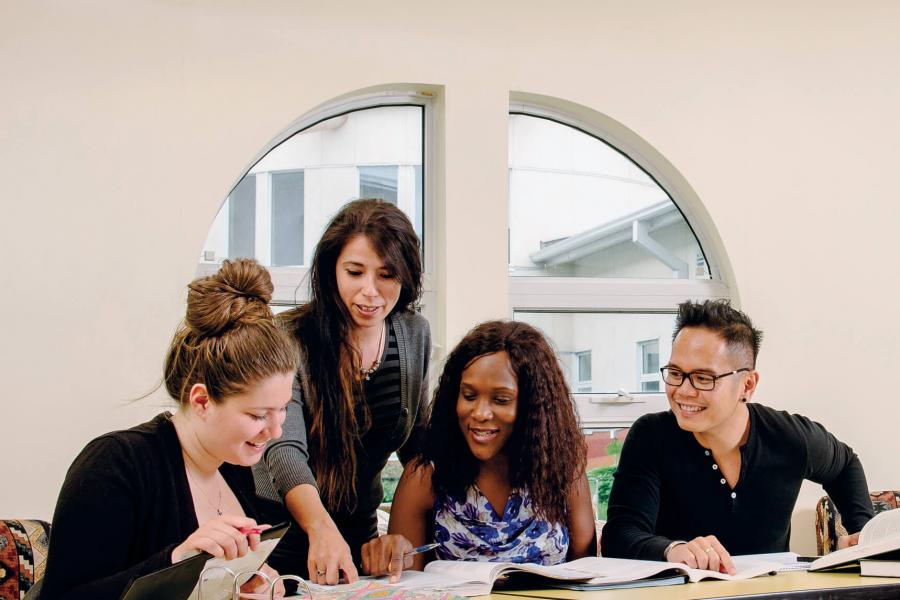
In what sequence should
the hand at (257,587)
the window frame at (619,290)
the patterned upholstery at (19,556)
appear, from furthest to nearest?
the window frame at (619,290) < the patterned upholstery at (19,556) < the hand at (257,587)

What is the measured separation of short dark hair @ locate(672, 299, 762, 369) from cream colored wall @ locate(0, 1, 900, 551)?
1.27 meters

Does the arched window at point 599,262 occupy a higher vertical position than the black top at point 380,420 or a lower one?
higher

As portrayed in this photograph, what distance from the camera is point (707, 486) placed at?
2.30 metres

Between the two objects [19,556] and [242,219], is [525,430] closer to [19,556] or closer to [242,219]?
[19,556]

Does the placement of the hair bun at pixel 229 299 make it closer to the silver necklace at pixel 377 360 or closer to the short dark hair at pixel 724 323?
the silver necklace at pixel 377 360

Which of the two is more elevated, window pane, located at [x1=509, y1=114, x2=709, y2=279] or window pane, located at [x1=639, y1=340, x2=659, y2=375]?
window pane, located at [x1=509, y1=114, x2=709, y2=279]

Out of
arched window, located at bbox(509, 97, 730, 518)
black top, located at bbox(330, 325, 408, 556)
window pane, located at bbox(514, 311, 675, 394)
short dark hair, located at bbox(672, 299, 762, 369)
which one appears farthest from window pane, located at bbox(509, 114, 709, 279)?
black top, located at bbox(330, 325, 408, 556)

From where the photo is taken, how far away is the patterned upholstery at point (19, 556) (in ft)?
8.32

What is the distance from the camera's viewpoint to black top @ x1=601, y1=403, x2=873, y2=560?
2.26 m

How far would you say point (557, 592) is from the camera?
1.57m

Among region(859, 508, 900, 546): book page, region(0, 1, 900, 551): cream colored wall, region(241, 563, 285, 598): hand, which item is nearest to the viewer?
region(241, 563, 285, 598): hand

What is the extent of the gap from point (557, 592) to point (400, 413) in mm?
744

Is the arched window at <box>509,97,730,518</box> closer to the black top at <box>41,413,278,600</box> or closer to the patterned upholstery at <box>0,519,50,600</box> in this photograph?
the patterned upholstery at <box>0,519,50,600</box>

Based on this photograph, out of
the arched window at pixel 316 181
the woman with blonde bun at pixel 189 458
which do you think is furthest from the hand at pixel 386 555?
the arched window at pixel 316 181
